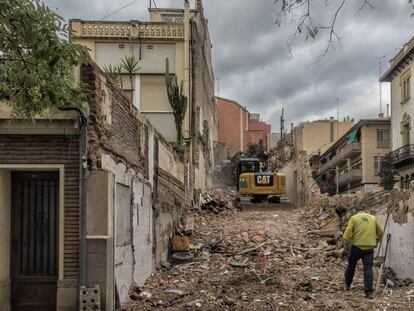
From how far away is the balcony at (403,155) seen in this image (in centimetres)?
4378

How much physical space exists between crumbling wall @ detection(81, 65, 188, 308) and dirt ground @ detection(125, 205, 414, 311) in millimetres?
654

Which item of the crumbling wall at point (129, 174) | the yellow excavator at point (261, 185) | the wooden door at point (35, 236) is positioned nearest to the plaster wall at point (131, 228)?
the crumbling wall at point (129, 174)

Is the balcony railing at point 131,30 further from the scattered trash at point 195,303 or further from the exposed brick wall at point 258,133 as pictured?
the exposed brick wall at point 258,133

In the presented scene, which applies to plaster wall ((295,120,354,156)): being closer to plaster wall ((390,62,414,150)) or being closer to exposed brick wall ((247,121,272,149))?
exposed brick wall ((247,121,272,149))

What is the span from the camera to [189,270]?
559 inches

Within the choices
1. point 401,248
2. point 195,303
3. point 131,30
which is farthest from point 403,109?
point 195,303

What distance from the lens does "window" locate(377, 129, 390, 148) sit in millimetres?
57438

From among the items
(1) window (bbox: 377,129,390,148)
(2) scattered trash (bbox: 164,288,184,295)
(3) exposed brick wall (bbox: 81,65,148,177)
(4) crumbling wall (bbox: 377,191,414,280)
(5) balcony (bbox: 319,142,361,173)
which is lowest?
(2) scattered trash (bbox: 164,288,184,295)

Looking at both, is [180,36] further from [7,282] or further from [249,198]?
[7,282]

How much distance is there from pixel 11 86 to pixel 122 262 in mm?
4648

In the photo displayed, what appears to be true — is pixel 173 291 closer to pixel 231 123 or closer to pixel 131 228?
pixel 131 228

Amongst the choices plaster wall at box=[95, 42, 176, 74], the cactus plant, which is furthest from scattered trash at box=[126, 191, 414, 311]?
plaster wall at box=[95, 42, 176, 74]

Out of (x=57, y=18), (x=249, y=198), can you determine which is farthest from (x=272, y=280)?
(x=249, y=198)

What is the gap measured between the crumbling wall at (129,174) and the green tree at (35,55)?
2844 millimetres
